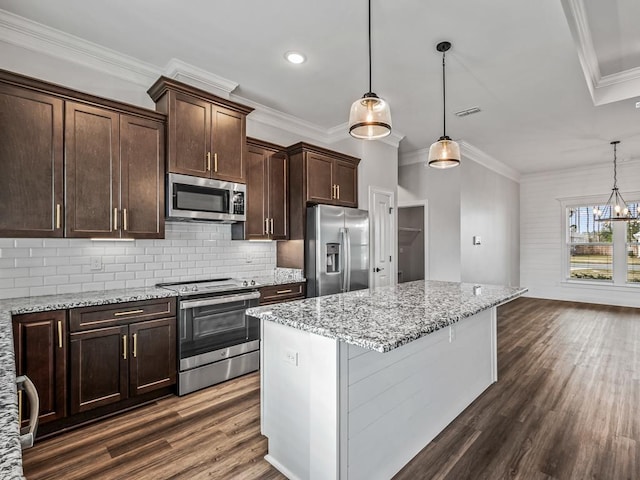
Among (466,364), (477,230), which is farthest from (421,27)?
(477,230)

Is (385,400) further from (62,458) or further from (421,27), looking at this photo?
(421,27)

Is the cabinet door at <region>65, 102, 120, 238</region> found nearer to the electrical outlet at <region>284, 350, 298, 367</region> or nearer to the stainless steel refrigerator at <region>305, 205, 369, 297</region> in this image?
the electrical outlet at <region>284, 350, 298, 367</region>

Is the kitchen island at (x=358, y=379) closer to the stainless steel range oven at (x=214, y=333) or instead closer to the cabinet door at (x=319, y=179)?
the stainless steel range oven at (x=214, y=333)

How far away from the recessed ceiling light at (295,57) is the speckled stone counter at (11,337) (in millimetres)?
2309

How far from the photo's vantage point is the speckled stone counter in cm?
63

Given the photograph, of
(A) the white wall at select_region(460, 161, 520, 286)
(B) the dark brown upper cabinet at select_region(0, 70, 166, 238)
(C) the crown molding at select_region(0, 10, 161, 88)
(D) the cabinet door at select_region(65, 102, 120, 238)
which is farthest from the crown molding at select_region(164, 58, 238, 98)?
(A) the white wall at select_region(460, 161, 520, 286)

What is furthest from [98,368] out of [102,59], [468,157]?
[468,157]

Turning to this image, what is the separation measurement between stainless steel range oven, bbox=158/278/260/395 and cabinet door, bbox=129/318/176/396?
3.1 inches

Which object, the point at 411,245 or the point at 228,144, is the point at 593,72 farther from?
the point at 411,245

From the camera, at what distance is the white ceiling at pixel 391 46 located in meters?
2.49

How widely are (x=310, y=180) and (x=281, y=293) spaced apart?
1.39 m

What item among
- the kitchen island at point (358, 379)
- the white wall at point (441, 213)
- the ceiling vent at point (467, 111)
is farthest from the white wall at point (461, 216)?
the kitchen island at point (358, 379)

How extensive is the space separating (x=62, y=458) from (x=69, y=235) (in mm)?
1492

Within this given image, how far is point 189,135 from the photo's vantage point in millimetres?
3178
